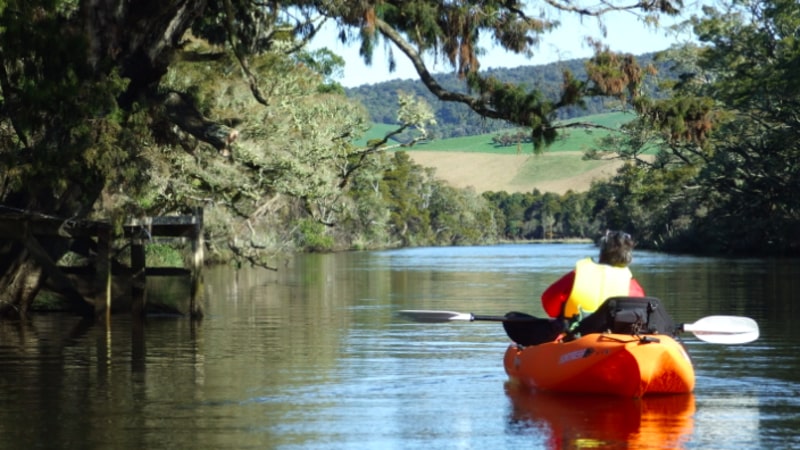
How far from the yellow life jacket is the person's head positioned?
0.06 metres

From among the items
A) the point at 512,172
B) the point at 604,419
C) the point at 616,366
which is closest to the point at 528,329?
the point at 616,366

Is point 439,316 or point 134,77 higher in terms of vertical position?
point 134,77

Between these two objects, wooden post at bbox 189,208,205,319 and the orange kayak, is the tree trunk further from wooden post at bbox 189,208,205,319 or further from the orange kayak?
the orange kayak

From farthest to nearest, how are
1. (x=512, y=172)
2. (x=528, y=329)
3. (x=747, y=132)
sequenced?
(x=512, y=172)
(x=747, y=132)
(x=528, y=329)

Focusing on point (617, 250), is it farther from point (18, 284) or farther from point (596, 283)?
point (18, 284)

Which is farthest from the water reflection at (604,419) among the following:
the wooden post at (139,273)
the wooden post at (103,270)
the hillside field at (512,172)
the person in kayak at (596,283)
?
the hillside field at (512,172)

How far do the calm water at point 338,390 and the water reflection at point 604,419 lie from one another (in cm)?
2

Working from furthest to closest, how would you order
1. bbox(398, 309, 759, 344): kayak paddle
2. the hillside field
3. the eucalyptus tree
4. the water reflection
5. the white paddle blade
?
1. the hillside field
2. the eucalyptus tree
3. the white paddle blade
4. bbox(398, 309, 759, 344): kayak paddle
5. the water reflection

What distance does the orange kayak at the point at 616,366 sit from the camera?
42.7 feet

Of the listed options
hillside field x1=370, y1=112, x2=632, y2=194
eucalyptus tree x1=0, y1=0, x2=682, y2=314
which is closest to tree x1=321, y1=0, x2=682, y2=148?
eucalyptus tree x1=0, y1=0, x2=682, y2=314

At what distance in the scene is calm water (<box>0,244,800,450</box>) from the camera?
37.7 feet

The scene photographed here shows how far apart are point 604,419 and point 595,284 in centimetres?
187

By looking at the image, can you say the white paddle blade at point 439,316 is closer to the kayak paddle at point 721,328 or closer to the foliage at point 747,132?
the kayak paddle at point 721,328

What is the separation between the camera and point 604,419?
12305 mm
